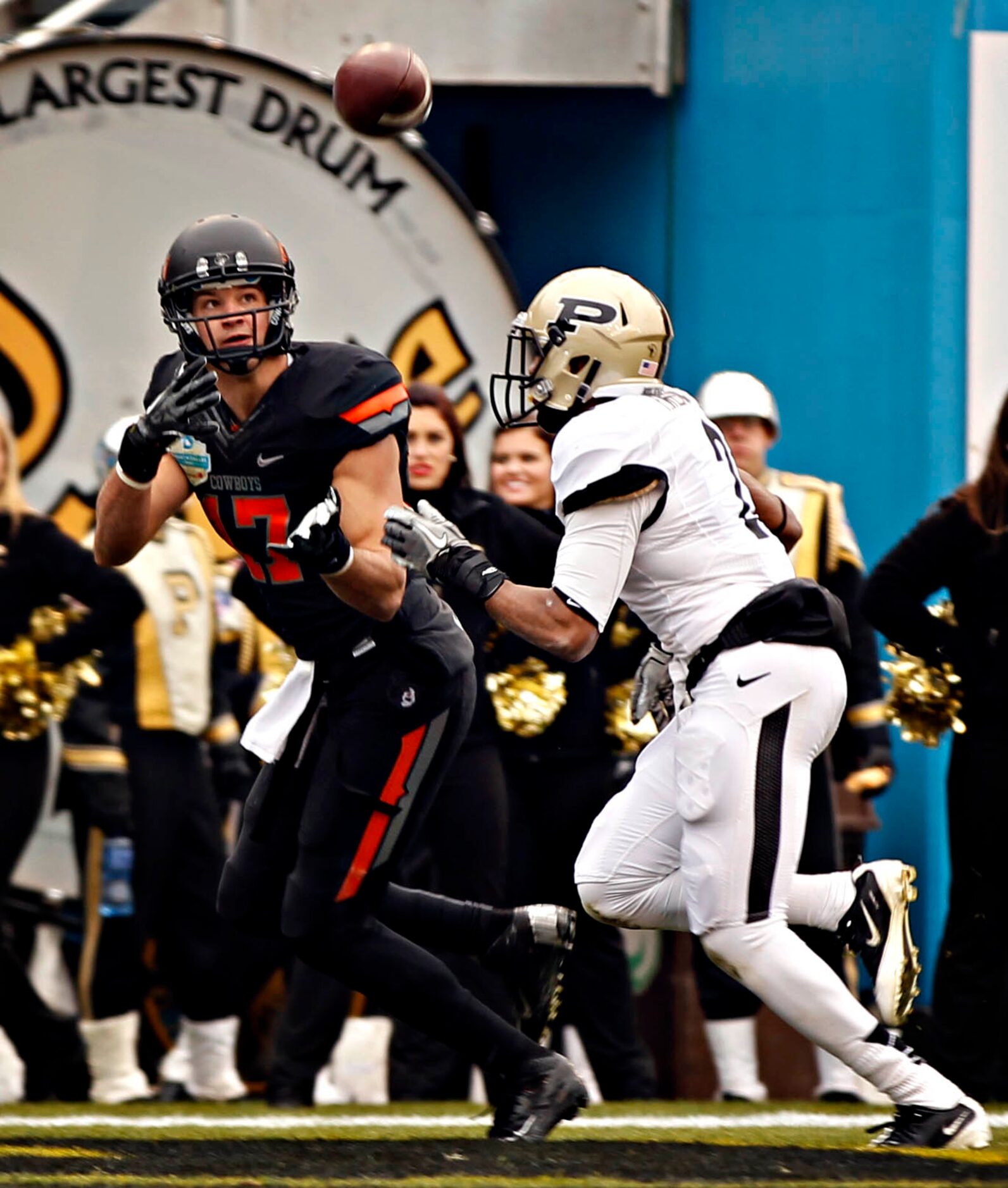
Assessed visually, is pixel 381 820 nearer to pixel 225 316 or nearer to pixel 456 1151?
pixel 456 1151

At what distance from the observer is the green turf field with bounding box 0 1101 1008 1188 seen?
177 inches

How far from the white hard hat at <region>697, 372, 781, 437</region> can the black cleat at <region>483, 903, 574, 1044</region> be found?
2.36 meters

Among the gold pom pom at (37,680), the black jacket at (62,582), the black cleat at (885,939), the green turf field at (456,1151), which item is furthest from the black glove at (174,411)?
the gold pom pom at (37,680)

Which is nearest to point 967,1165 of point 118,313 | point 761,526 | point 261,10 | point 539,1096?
point 539,1096

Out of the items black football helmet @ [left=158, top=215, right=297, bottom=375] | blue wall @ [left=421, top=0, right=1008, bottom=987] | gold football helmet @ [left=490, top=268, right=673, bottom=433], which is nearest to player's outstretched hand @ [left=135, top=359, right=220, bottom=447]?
black football helmet @ [left=158, top=215, right=297, bottom=375]

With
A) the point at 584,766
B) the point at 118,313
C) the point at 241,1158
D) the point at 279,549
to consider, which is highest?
the point at 118,313

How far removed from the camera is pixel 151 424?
15.9ft

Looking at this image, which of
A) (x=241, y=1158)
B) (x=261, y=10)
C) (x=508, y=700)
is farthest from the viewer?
(x=261, y=10)

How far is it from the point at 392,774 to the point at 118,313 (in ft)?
11.9

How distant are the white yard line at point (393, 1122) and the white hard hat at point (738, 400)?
197cm

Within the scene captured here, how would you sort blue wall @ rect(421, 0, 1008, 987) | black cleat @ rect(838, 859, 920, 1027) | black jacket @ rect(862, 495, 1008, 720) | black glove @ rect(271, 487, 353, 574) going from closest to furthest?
black glove @ rect(271, 487, 353, 574)
black cleat @ rect(838, 859, 920, 1027)
black jacket @ rect(862, 495, 1008, 720)
blue wall @ rect(421, 0, 1008, 987)

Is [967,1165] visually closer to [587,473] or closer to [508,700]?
[587,473]

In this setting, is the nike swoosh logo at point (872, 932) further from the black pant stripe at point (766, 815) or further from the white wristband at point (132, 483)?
the white wristband at point (132, 483)

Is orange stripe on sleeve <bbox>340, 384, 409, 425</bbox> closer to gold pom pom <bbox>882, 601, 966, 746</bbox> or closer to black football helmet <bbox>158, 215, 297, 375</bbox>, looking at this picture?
black football helmet <bbox>158, 215, 297, 375</bbox>
